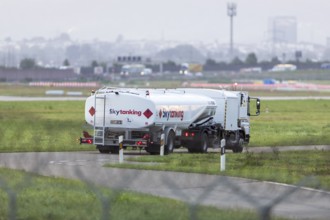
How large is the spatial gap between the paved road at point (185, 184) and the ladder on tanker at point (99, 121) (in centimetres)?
69

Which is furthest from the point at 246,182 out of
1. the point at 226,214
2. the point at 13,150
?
the point at 13,150

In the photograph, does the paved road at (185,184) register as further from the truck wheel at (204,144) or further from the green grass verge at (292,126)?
the green grass verge at (292,126)

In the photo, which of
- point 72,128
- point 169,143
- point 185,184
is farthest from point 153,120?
point 72,128

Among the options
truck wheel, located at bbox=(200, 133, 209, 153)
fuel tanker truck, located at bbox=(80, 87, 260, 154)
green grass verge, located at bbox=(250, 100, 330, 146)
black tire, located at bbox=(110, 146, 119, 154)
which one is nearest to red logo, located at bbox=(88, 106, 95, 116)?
fuel tanker truck, located at bbox=(80, 87, 260, 154)

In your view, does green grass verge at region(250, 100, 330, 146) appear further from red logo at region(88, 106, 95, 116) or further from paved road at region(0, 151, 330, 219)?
paved road at region(0, 151, 330, 219)

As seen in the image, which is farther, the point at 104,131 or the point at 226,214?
the point at 104,131

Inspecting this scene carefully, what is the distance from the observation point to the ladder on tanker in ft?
141

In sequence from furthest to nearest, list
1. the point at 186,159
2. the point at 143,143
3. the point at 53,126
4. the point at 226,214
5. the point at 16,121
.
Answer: the point at 16,121 < the point at 53,126 < the point at 143,143 < the point at 186,159 < the point at 226,214

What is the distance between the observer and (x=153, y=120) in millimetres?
42438

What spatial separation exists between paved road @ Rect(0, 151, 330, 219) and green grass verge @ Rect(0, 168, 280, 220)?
1.10 feet

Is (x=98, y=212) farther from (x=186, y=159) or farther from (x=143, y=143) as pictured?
(x=143, y=143)

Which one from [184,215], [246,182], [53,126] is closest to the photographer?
[184,215]

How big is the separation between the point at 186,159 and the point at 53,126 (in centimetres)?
2597

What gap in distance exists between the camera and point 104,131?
43.1m
